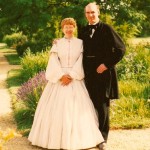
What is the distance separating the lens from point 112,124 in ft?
22.3

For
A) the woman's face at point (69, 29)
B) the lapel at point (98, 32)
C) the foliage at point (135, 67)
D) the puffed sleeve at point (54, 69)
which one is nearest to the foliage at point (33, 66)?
the foliage at point (135, 67)

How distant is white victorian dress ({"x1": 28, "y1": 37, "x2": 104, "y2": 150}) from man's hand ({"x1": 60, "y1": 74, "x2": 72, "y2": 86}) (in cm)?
4

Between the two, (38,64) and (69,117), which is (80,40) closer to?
(69,117)

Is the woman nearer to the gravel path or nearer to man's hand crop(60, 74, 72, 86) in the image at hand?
man's hand crop(60, 74, 72, 86)

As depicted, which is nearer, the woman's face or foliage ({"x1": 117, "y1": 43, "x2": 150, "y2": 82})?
the woman's face

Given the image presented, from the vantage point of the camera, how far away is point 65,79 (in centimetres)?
549

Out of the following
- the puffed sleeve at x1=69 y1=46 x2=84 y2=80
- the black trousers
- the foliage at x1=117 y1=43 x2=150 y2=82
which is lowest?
the foliage at x1=117 y1=43 x2=150 y2=82

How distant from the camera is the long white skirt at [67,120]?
545cm

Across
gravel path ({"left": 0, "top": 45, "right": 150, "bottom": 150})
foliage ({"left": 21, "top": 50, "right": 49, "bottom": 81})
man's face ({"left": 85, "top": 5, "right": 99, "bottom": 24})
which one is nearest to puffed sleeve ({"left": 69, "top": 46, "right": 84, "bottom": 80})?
man's face ({"left": 85, "top": 5, "right": 99, "bottom": 24})

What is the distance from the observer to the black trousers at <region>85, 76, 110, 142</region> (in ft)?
18.1

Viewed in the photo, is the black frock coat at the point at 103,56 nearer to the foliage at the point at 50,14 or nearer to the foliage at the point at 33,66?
the foliage at the point at 33,66

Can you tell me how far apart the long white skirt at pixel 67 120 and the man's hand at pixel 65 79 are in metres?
0.07

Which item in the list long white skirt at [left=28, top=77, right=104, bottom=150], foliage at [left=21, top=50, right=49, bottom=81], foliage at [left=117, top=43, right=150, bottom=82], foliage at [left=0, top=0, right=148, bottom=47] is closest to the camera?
long white skirt at [left=28, top=77, right=104, bottom=150]

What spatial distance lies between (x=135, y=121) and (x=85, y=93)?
163 centimetres
